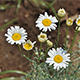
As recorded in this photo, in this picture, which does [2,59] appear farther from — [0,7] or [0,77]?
[0,7]

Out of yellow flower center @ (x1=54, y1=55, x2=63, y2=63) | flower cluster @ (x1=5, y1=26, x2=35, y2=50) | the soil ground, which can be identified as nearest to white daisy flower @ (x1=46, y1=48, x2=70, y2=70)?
yellow flower center @ (x1=54, y1=55, x2=63, y2=63)

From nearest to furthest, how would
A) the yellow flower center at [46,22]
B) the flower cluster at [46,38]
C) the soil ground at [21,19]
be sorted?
the flower cluster at [46,38]
the yellow flower center at [46,22]
the soil ground at [21,19]

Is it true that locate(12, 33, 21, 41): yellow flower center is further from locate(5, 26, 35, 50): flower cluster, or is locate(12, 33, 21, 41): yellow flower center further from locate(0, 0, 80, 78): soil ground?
locate(0, 0, 80, 78): soil ground

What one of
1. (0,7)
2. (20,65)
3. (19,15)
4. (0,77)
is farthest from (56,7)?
(0,77)

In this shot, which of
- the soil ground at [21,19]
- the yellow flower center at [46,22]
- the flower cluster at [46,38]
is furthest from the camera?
the soil ground at [21,19]

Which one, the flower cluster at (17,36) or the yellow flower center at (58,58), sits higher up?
the flower cluster at (17,36)

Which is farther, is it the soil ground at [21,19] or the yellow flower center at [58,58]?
the soil ground at [21,19]

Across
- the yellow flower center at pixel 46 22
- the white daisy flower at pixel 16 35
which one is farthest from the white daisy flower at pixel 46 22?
the white daisy flower at pixel 16 35

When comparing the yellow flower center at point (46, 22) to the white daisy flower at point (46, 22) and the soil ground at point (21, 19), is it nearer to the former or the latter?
the white daisy flower at point (46, 22)

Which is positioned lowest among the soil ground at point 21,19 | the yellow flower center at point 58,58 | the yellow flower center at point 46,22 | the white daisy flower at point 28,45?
the yellow flower center at point 58,58
